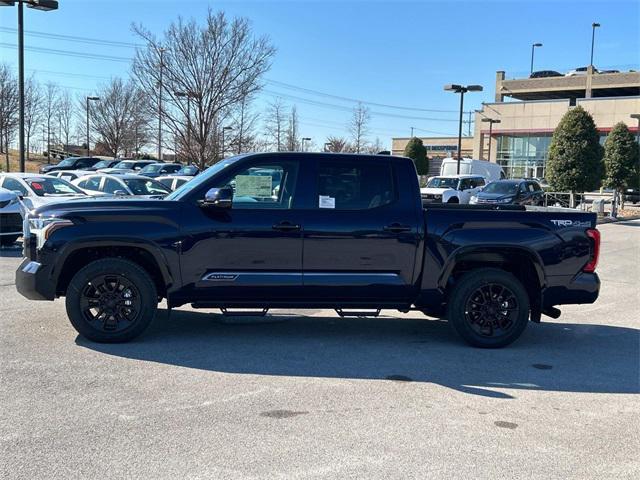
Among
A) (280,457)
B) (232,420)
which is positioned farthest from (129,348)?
(280,457)

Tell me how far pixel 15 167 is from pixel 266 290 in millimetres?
50903

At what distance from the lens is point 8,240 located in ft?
41.8

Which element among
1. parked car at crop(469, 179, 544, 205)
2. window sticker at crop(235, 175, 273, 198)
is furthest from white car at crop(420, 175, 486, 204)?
window sticker at crop(235, 175, 273, 198)

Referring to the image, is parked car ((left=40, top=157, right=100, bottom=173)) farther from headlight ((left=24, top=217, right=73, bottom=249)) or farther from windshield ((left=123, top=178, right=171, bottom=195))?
headlight ((left=24, top=217, right=73, bottom=249))

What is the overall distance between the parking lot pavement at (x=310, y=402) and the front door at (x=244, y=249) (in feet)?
1.96

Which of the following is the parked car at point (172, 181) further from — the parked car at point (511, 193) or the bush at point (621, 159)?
the bush at point (621, 159)

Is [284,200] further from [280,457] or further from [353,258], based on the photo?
[280,457]

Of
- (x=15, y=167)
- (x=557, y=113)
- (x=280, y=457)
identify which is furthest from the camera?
(x=557, y=113)

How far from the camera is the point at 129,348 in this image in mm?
5820

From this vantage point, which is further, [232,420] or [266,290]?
[266,290]

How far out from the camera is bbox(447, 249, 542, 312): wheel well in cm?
625

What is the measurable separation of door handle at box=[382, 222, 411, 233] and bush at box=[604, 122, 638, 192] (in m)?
28.9

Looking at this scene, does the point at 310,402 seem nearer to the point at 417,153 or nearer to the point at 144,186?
the point at 144,186

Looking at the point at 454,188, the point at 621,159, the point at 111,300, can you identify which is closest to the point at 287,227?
the point at 111,300
